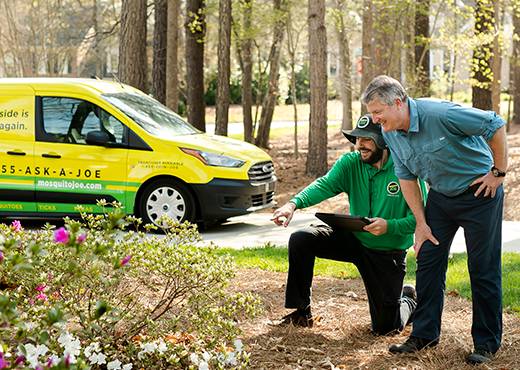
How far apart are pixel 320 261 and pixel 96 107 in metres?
4.04

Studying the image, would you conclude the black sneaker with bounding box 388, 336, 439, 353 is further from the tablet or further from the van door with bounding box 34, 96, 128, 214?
the van door with bounding box 34, 96, 128, 214

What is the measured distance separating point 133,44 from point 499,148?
37.7ft

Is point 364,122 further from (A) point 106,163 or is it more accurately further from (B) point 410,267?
(A) point 106,163

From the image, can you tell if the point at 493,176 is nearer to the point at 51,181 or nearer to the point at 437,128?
the point at 437,128

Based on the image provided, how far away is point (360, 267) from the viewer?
6445 millimetres

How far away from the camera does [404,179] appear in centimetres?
580

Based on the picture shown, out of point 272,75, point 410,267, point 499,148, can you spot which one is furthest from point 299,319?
point 272,75

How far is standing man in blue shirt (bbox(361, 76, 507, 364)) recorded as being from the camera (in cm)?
537

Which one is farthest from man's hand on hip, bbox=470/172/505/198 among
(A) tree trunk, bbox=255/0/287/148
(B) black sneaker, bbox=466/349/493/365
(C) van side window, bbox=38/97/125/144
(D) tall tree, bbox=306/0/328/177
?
(A) tree trunk, bbox=255/0/287/148

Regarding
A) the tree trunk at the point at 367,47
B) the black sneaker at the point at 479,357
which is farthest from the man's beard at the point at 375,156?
the tree trunk at the point at 367,47

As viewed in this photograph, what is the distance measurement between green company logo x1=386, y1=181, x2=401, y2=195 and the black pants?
16.4 inches

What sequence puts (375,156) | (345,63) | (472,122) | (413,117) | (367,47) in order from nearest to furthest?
1. (472,122)
2. (413,117)
3. (375,156)
4. (367,47)
5. (345,63)

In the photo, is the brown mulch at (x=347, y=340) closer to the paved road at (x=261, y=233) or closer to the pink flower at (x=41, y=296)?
the pink flower at (x=41, y=296)

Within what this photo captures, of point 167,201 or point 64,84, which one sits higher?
point 64,84
